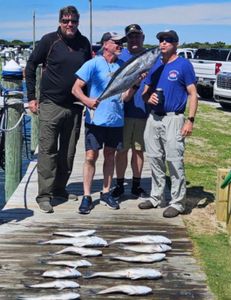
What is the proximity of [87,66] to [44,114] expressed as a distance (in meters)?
0.77

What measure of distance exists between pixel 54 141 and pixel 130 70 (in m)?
1.23

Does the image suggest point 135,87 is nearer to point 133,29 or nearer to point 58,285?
point 133,29

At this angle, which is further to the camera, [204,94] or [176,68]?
[204,94]

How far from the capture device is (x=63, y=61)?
6.46 m

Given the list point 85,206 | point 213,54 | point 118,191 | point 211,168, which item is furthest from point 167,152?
point 213,54

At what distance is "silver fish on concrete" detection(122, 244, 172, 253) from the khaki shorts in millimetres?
1868

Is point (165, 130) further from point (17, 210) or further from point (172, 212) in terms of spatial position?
point (17, 210)

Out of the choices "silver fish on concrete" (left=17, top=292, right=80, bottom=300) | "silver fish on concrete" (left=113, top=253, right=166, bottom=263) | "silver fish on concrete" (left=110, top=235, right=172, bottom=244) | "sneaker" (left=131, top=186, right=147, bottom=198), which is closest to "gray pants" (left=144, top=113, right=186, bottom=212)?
"sneaker" (left=131, top=186, right=147, bottom=198)

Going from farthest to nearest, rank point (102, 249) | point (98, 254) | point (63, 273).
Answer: point (102, 249) < point (98, 254) < point (63, 273)

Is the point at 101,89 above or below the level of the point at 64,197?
above

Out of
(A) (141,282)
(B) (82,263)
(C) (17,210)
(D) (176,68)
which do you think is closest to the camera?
(A) (141,282)

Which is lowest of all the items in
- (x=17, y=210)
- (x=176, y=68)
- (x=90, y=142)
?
(x=17, y=210)

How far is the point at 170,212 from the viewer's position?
6.53 metres

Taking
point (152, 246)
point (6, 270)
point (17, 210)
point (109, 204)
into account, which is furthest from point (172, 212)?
point (6, 270)
